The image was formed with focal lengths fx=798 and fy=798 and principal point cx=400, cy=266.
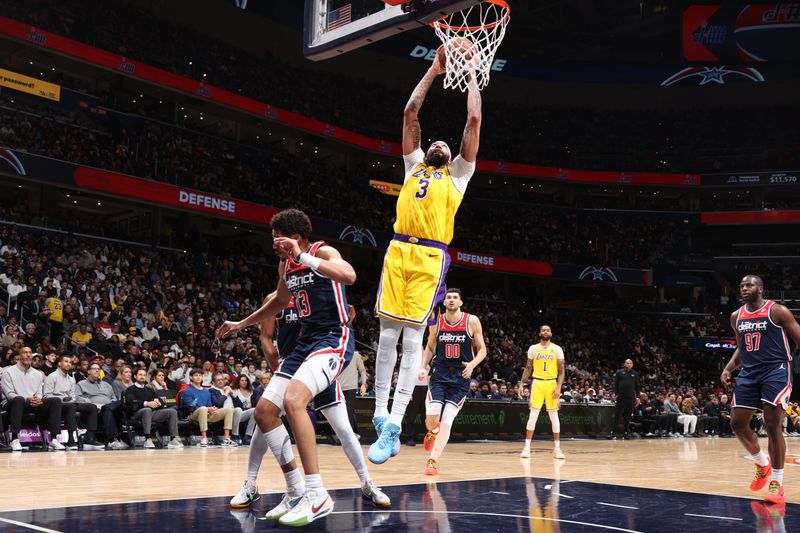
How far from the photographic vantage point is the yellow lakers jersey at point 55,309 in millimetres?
17688

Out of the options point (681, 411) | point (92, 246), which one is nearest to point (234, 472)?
point (92, 246)

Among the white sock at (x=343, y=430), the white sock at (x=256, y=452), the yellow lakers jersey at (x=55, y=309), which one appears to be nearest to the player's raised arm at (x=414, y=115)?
the white sock at (x=343, y=430)

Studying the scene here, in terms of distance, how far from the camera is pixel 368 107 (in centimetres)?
3803

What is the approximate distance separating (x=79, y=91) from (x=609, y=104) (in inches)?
1195

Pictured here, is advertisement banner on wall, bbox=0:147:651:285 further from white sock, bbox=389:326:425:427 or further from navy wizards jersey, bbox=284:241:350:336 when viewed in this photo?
navy wizards jersey, bbox=284:241:350:336

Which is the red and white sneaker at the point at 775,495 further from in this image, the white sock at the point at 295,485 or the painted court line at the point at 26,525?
the painted court line at the point at 26,525

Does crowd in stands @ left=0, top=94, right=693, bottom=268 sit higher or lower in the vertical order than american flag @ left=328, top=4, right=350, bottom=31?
higher

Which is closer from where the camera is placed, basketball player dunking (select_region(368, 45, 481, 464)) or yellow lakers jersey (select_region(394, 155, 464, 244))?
basketball player dunking (select_region(368, 45, 481, 464))

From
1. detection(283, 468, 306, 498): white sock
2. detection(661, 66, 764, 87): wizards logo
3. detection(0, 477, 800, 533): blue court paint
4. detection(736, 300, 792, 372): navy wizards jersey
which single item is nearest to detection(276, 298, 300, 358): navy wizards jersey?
detection(283, 468, 306, 498): white sock

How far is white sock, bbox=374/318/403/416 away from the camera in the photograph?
21.2ft

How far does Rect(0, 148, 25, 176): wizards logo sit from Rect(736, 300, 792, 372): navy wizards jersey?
66.2ft

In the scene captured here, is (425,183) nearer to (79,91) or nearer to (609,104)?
(79,91)

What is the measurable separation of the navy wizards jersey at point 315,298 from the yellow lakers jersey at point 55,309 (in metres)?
13.7

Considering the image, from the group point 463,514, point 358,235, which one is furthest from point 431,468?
A: point 358,235
